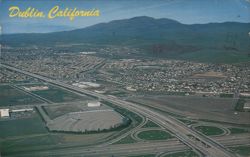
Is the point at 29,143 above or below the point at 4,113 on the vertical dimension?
below

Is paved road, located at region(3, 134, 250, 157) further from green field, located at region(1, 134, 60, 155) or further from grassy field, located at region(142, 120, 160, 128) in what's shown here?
grassy field, located at region(142, 120, 160, 128)

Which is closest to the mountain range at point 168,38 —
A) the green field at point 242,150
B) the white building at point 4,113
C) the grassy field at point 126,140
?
the white building at point 4,113

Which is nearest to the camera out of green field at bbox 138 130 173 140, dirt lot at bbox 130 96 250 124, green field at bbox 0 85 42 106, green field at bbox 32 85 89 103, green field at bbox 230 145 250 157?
green field at bbox 230 145 250 157

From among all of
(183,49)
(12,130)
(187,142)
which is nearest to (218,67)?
(183,49)

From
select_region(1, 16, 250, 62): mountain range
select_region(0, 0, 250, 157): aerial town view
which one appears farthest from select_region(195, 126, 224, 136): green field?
select_region(1, 16, 250, 62): mountain range

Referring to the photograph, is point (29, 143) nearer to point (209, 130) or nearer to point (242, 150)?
point (209, 130)

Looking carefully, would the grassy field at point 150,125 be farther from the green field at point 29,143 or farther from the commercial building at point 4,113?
the commercial building at point 4,113

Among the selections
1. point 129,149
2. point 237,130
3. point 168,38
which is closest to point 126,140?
point 129,149
